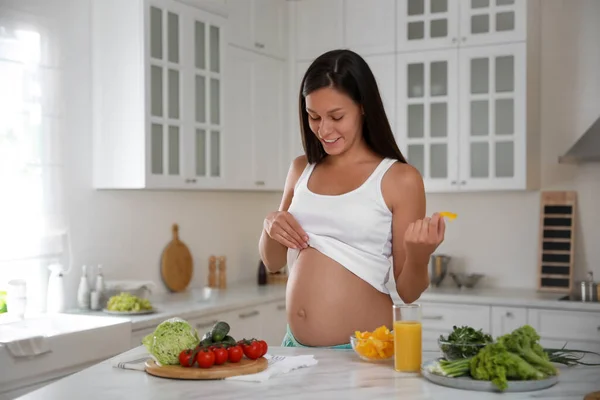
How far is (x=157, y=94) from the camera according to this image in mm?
4039

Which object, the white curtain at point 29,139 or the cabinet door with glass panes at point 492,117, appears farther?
the cabinet door with glass panes at point 492,117

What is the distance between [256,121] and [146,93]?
3.71ft

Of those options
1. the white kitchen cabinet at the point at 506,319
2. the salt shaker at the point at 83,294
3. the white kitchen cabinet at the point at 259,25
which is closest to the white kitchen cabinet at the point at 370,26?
the white kitchen cabinet at the point at 259,25

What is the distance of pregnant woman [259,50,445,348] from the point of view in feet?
7.67

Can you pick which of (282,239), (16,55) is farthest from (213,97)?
(282,239)

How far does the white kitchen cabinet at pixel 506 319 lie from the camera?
4.37 meters

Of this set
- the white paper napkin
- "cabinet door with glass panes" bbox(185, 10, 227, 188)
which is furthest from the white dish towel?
"cabinet door with glass panes" bbox(185, 10, 227, 188)

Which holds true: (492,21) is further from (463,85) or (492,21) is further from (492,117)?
(492,117)

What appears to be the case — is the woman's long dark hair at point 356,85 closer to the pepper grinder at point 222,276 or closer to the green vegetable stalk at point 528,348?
the green vegetable stalk at point 528,348

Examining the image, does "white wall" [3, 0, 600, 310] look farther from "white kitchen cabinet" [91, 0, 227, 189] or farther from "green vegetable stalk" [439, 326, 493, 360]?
"green vegetable stalk" [439, 326, 493, 360]

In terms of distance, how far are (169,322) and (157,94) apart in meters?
2.16

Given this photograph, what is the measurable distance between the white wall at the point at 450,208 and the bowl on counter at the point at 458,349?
97.8 inches

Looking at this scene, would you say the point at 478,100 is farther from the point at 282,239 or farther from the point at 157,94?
the point at 282,239

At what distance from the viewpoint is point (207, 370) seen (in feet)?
6.46
